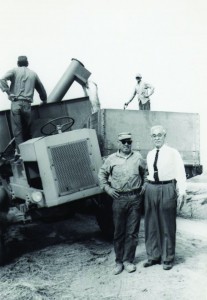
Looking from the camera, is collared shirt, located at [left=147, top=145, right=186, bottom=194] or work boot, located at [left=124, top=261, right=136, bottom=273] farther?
work boot, located at [left=124, top=261, right=136, bottom=273]

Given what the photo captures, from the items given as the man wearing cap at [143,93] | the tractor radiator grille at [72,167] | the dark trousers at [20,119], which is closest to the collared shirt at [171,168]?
the tractor radiator grille at [72,167]

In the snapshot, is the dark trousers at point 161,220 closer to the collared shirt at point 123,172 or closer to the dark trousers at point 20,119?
the collared shirt at point 123,172

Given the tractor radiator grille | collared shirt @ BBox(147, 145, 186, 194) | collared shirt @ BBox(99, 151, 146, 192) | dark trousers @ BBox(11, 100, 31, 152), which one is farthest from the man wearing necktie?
dark trousers @ BBox(11, 100, 31, 152)

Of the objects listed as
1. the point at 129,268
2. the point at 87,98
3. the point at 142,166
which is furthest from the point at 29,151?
the point at 87,98

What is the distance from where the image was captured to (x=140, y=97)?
1038cm

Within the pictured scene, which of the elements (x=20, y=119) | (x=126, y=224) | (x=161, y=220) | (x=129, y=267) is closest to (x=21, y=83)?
(x=20, y=119)

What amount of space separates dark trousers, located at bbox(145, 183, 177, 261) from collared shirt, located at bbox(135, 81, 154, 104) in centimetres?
589

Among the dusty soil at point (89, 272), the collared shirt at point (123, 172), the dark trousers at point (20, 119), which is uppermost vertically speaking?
the dark trousers at point (20, 119)

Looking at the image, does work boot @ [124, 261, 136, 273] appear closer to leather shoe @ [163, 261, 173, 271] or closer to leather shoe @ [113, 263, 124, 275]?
leather shoe @ [113, 263, 124, 275]

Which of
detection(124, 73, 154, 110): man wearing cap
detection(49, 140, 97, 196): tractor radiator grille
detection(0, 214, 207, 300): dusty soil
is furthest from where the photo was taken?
detection(124, 73, 154, 110): man wearing cap

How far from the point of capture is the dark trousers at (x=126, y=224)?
474cm

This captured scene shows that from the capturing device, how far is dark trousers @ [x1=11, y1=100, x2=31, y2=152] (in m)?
6.48

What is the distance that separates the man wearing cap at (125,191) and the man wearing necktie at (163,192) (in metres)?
0.15

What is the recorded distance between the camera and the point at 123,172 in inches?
185
